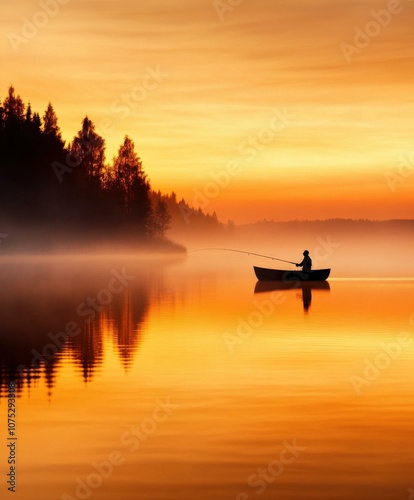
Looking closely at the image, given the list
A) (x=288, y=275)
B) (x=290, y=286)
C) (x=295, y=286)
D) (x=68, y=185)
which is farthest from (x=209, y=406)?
(x=68, y=185)

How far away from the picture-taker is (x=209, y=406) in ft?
65.9

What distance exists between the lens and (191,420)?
18578 mm

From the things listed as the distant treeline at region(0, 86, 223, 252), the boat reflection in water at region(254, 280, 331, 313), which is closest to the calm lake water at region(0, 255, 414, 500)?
the boat reflection in water at region(254, 280, 331, 313)

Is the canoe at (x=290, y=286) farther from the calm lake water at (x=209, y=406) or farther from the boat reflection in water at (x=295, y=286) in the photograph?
the calm lake water at (x=209, y=406)

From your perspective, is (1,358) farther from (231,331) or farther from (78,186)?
(78,186)

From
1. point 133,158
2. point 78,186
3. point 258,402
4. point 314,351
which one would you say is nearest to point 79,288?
point 314,351

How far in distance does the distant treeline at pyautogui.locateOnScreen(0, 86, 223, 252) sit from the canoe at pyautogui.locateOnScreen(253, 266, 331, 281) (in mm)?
77626

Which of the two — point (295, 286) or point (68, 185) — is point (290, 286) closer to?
point (295, 286)

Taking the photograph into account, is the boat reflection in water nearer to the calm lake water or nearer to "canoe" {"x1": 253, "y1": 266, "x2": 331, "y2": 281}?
"canoe" {"x1": 253, "y1": 266, "x2": 331, "y2": 281}

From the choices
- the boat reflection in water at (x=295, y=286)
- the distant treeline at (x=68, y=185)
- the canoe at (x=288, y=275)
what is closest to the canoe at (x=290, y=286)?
the boat reflection in water at (x=295, y=286)

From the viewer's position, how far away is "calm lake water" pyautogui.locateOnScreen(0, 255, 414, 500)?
46.7ft

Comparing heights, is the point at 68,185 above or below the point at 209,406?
above

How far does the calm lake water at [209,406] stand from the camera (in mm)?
14242

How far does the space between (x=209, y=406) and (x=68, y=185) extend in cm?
14121
